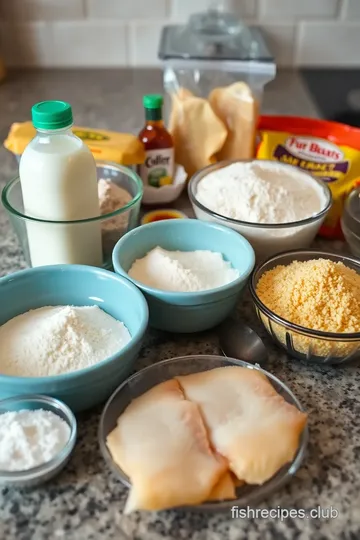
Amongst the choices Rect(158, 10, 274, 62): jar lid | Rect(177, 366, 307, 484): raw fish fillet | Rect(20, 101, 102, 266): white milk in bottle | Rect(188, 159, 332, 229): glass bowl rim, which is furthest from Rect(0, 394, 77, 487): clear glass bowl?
Rect(158, 10, 274, 62): jar lid

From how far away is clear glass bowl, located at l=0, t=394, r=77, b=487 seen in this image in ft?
1.78

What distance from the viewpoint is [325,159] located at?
0.98 metres

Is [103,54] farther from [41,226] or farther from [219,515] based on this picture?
[219,515]

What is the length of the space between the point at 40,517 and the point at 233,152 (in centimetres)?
71

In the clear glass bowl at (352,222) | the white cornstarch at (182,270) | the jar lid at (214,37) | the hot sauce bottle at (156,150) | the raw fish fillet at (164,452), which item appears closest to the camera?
the raw fish fillet at (164,452)

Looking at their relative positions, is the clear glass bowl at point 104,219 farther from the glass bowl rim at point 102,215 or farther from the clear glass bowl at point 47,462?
the clear glass bowl at point 47,462

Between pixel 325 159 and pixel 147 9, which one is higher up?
pixel 147 9

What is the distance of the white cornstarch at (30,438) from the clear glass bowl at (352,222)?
513 mm

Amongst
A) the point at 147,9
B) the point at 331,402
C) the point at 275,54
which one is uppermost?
the point at 147,9

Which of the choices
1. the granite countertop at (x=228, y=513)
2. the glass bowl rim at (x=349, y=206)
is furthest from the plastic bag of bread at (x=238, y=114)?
the granite countertop at (x=228, y=513)

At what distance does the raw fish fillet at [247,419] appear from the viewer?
551 mm

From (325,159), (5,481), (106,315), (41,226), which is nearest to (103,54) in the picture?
(325,159)

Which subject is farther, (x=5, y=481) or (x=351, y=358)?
(x=351, y=358)

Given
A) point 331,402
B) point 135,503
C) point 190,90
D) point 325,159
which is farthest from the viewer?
point 190,90
